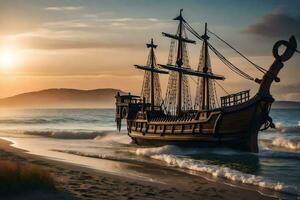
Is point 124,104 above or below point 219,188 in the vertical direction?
above

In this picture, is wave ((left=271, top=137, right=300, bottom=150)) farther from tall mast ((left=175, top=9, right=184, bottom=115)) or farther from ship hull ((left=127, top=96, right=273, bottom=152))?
ship hull ((left=127, top=96, right=273, bottom=152))

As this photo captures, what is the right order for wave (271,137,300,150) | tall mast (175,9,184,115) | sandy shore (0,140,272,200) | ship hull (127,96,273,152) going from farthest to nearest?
1. wave (271,137,300,150)
2. tall mast (175,9,184,115)
3. ship hull (127,96,273,152)
4. sandy shore (0,140,272,200)

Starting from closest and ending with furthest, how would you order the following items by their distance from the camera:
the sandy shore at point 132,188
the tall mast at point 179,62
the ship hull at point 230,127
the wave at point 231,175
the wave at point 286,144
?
the sandy shore at point 132,188 < the wave at point 231,175 < the ship hull at point 230,127 < the tall mast at point 179,62 < the wave at point 286,144

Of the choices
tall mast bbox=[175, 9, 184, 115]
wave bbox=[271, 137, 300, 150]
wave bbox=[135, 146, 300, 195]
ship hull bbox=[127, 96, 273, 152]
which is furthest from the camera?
wave bbox=[271, 137, 300, 150]

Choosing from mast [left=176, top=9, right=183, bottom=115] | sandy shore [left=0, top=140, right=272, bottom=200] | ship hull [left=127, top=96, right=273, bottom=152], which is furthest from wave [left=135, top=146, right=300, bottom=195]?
mast [left=176, top=9, right=183, bottom=115]

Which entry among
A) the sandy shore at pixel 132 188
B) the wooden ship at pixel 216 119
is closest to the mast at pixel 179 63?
the wooden ship at pixel 216 119

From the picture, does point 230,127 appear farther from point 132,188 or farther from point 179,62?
point 132,188

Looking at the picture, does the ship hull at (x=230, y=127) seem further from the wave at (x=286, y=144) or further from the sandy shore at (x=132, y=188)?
the sandy shore at (x=132, y=188)

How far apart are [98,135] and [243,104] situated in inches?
1360

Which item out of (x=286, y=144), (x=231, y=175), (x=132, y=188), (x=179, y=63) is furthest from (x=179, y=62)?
(x=132, y=188)

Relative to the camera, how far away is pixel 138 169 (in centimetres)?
2189

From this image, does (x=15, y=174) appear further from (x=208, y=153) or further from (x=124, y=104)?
(x=124, y=104)

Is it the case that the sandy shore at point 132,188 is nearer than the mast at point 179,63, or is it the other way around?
the sandy shore at point 132,188

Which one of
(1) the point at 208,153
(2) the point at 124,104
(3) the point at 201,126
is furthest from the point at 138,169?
(2) the point at 124,104
